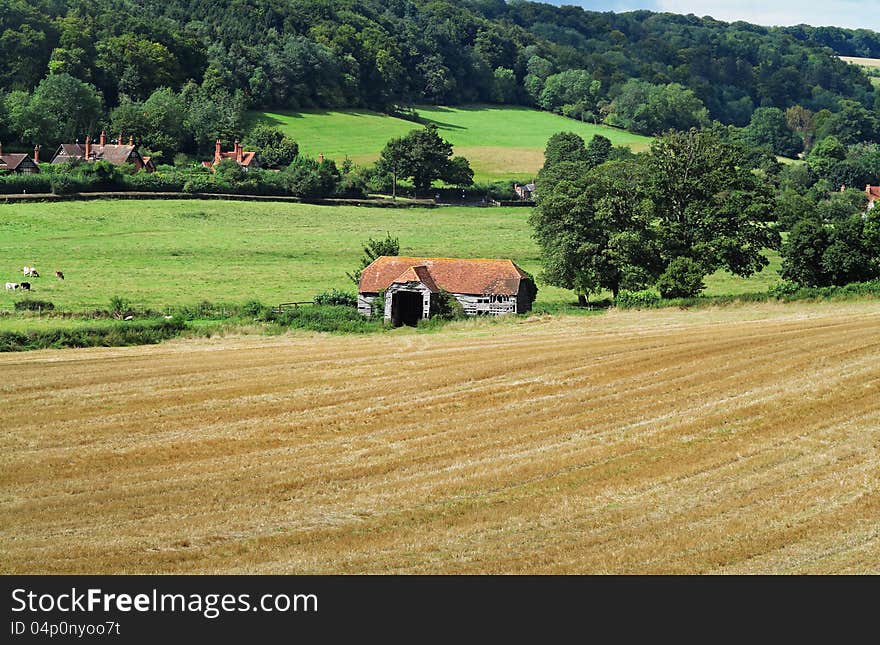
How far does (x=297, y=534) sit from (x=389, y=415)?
31.8 ft

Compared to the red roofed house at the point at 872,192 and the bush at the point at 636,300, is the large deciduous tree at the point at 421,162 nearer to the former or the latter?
the bush at the point at 636,300

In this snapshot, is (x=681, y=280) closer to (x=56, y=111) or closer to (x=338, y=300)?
(x=338, y=300)

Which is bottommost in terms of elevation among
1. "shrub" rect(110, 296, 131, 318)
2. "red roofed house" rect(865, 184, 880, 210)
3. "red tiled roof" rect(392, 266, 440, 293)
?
"shrub" rect(110, 296, 131, 318)

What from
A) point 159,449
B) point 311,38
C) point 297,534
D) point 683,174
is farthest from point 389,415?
point 311,38

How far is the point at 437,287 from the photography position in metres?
52.5

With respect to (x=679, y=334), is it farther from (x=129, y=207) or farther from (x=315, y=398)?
(x=129, y=207)

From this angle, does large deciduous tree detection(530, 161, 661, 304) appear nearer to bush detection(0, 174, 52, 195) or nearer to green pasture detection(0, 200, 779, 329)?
green pasture detection(0, 200, 779, 329)

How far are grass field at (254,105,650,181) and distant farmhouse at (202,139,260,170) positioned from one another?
13765mm

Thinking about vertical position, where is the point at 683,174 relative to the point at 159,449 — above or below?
above

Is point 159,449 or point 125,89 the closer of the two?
point 159,449

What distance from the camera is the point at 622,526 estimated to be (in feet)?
64.0

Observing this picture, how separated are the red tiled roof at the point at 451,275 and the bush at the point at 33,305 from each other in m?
14.3

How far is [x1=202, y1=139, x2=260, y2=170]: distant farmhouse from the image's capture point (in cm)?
11225

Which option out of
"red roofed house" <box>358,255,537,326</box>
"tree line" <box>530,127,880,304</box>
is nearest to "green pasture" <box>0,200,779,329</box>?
"tree line" <box>530,127,880,304</box>
